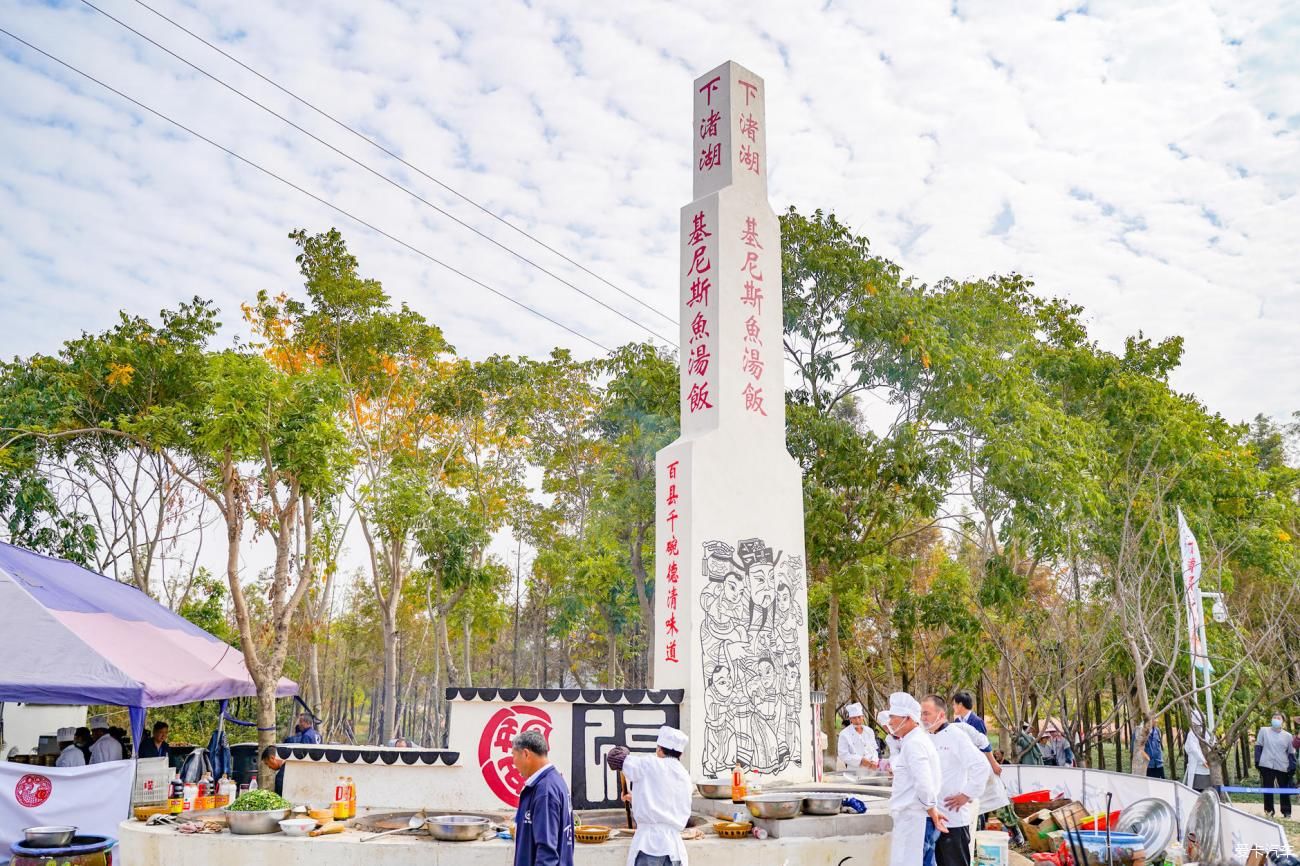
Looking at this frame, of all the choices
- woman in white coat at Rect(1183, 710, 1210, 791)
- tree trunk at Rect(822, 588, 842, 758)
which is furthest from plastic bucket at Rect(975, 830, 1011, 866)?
woman in white coat at Rect(1183, 710, 1210, 791)

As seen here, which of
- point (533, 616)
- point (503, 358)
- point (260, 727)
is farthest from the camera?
point (533, 616)

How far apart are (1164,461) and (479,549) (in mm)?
15348

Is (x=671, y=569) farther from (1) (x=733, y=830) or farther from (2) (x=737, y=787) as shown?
(1) (x=733, y=830)

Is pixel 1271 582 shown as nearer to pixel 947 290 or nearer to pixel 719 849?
pixel 947 290

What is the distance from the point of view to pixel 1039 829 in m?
9.63

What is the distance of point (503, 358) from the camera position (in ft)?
85.4

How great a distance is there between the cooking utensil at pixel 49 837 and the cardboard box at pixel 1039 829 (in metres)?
8.90

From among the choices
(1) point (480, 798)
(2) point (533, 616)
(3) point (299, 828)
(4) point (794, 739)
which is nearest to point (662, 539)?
(4) point (794, 739)

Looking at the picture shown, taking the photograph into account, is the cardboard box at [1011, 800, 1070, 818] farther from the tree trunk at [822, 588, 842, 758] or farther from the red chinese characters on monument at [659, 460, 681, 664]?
the tree trunk at [822, 588, 842, 758]

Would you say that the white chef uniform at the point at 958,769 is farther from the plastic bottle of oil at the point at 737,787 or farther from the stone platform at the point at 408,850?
the plastic bottle of oil at the point at 737,787

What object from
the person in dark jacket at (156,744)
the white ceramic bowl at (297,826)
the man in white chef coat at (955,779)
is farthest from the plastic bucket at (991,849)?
the person in dark jacket at (156,744)

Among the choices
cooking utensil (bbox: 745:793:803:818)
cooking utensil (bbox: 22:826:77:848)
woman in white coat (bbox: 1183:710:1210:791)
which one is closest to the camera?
cooking utensil (bbox: 745:793:803:818)

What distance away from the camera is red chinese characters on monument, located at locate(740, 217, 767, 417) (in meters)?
11.6

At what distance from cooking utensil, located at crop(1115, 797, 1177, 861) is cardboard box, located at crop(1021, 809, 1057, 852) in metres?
0.65
